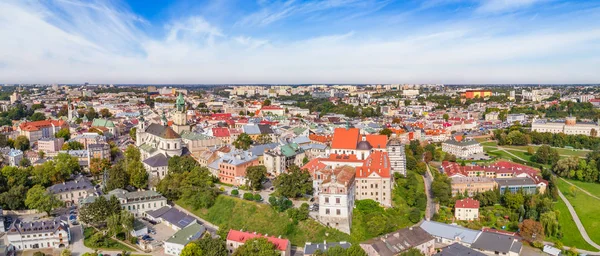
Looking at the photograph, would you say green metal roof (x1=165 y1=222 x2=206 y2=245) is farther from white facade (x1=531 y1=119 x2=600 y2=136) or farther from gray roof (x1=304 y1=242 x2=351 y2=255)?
white facade (x1=531 y1=119 x2=600 y2=136)

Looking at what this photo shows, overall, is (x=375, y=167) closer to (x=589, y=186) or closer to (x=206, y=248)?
(x=206, y=248)

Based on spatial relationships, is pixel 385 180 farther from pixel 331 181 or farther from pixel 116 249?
pixel 116 249

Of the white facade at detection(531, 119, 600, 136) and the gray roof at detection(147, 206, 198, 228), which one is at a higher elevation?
the white facade at detection(531, 119, 600, 136)

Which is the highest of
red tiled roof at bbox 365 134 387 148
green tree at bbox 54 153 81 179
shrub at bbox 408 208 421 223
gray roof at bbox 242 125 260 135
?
red tiled roof at bbox 365 134 387 148

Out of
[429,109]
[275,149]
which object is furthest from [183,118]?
[429,109]

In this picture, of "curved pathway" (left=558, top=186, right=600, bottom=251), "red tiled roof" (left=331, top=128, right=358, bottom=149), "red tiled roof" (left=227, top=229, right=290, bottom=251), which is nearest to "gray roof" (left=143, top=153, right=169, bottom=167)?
"red tiled roof" (left=227, top=229, right=290, bottom=251)
